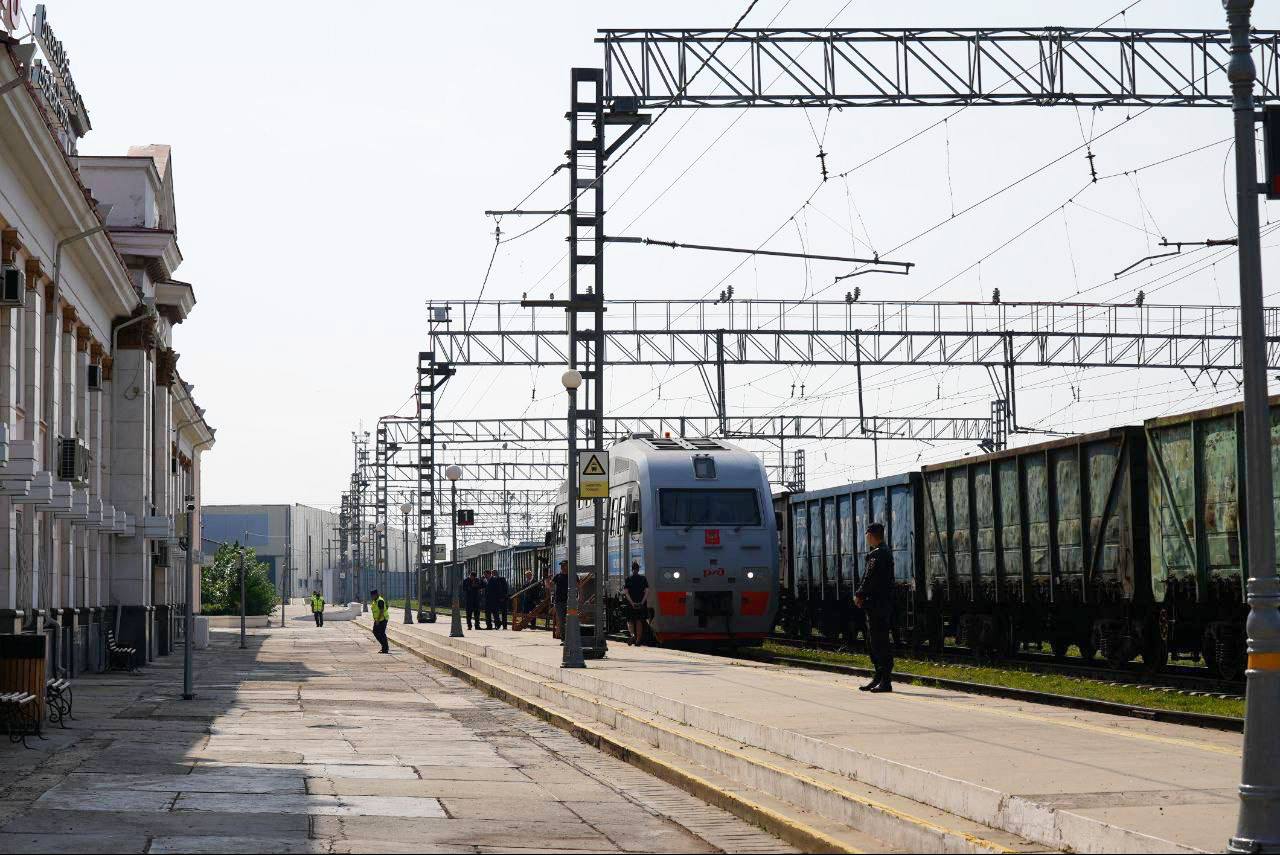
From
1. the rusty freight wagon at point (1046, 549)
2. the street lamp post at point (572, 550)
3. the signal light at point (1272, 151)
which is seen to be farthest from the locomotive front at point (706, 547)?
the signal light at point (1272, 151)

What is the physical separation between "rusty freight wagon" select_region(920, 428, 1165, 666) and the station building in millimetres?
11396

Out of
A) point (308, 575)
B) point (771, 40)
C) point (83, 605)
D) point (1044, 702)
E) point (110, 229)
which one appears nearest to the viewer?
point (1044, 702)

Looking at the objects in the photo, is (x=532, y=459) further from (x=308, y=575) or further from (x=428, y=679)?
(x=308, y=575)

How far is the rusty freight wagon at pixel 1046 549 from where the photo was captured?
69.3ft

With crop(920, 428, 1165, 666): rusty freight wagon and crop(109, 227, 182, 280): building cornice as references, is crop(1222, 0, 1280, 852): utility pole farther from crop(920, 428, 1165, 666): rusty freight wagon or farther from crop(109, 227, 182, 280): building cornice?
crop(109, 227, 182, 280): building cornice

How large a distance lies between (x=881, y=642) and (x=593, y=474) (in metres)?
7.93

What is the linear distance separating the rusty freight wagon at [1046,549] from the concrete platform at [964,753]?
4003mm

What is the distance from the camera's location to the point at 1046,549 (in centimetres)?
2325

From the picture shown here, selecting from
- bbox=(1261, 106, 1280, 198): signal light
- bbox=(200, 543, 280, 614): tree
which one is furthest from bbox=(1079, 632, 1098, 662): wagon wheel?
bbox=(200, 543, 280, 614): tree

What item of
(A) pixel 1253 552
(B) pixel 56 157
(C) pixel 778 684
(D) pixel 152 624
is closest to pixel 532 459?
(D) pixel 152 624

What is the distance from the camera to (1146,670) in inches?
844

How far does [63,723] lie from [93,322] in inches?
666

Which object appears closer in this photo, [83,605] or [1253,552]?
[1253,552]

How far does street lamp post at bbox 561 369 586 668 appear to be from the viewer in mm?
23109
